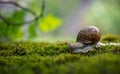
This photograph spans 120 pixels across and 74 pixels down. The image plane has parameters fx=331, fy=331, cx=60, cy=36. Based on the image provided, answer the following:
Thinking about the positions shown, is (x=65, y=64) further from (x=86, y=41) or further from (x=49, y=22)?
(x=49, y=22)

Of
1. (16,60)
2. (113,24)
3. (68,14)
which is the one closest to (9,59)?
(16,60)

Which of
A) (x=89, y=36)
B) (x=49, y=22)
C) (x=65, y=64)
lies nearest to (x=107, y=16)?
(x=49, y=22)

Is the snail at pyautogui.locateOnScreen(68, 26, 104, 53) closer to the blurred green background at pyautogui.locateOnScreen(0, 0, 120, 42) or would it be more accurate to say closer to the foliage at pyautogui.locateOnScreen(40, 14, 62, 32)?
the foliage at pyautogui.locateOnScreen(40, 14, 62, 32)

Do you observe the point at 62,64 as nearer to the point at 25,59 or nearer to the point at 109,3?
the point at 25,59

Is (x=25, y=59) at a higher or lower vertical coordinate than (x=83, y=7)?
lower

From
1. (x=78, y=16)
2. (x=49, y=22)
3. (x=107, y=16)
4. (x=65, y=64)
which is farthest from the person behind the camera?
(x=78, y=16)

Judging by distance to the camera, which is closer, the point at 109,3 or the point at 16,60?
the point at 16,60

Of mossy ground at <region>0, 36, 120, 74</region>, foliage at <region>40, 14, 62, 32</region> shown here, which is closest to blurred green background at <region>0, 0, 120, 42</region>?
foliage at <region>40, 14, 62, 32</region>

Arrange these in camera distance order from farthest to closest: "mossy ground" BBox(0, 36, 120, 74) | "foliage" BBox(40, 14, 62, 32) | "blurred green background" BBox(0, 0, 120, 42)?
1. "blurred green background" BBox(0, 0, 120, 42)
2. "foliage" BBox(40, 14, 62, 32)
3. "mossy ground" BBox(0, 36, 120, 74)
